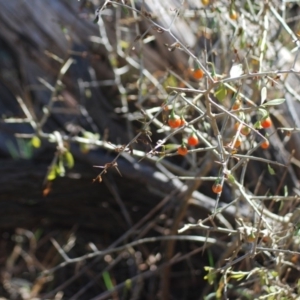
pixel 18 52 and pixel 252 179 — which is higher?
pixel 18 52

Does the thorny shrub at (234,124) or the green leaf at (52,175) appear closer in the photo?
the thorny shrub at (234,124)

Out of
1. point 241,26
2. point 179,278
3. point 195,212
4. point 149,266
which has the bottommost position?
point 179,278

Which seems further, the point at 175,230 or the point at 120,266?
the point at 120,266

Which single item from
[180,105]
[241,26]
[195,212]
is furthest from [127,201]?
[241,26]

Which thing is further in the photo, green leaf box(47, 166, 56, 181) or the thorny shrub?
green leaf box(47, 166, 56, 181)

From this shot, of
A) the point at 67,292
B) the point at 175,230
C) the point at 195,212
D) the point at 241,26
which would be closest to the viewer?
the point at 241,26

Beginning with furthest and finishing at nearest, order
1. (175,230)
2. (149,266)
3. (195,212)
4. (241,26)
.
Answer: (149,266) → (195,212) → (175,230) → (241,26)

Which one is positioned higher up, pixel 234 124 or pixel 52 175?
pixel 52 175

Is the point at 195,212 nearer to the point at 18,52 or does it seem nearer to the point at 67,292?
the point at 67,292

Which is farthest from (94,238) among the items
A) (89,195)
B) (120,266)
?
(89,195)

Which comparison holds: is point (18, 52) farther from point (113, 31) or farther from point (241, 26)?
point (241, 26)
